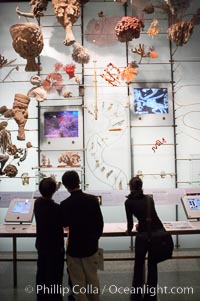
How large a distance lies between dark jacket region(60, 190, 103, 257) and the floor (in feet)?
3.83

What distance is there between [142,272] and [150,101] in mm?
3022

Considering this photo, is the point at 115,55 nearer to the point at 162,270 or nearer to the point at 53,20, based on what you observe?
the point at 53,20

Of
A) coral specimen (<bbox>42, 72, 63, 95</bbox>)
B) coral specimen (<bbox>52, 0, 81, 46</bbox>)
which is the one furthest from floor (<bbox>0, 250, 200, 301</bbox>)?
coral specimen (<bbox>52, 0, 81, 46</bbox>)

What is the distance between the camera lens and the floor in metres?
3.46

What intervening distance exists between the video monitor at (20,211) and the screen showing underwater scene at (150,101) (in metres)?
2.32

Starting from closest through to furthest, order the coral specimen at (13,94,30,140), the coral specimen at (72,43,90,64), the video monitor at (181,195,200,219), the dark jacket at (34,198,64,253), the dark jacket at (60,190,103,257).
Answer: the dark jacket at (60,190,103,257)
the dark jacket at (34,198,64,253)
the video monitor at (181,195,200,219)
the coral specimen at (13,94,30,140)
the coral specimen at (72,43,90,64)

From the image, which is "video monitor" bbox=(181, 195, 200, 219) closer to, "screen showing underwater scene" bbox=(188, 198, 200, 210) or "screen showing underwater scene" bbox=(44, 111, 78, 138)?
"screen showing underwater scene" bbox=(188, 198, 200, 210)

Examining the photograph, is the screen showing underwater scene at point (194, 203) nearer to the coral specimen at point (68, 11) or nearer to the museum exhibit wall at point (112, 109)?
the museum exhibit wall at point (112, 109)

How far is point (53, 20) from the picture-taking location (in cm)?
563

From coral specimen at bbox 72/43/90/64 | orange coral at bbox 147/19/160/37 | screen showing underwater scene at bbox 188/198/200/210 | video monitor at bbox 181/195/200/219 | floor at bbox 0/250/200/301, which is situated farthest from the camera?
orange coral at bbox 147/19/160/37

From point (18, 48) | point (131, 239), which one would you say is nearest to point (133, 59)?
point (18, 48)

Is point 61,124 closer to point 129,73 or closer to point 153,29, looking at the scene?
point 129,73

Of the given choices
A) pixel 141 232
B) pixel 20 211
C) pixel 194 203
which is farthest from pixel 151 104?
pixel 141 232

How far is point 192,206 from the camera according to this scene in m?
4.14
